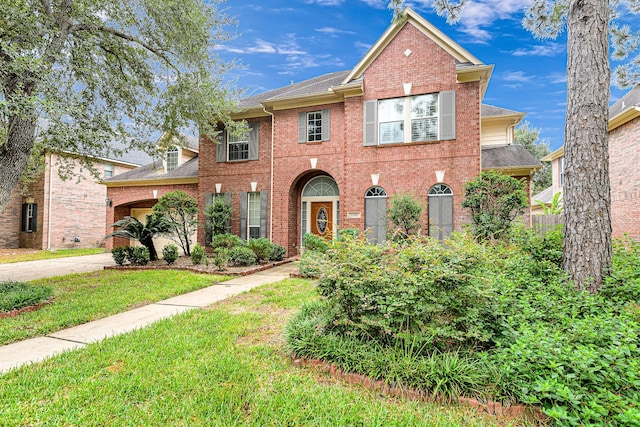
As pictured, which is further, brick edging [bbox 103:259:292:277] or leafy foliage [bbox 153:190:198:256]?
leafy foliage [bbox 153:190:198:256]

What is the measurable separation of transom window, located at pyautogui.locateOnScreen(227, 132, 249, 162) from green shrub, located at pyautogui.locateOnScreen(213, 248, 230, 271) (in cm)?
478

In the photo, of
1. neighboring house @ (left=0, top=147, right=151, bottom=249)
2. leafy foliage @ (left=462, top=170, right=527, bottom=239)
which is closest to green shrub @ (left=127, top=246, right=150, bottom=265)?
neighboring house @ (left=0, top=147, right=151, bottom=249)

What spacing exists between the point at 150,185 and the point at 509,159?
15162 mm

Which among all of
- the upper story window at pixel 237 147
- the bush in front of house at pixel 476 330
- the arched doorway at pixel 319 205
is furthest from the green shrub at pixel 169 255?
the bush in front of house at pixel 476 330

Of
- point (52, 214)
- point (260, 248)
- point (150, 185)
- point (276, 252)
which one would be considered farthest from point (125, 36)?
point (52, 214)

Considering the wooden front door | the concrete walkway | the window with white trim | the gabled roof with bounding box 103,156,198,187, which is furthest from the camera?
the gabled roof with bounding box 103,156,198,187

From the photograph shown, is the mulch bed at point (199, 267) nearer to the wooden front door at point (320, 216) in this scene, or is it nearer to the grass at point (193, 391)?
the wooden front door at point (320, 216)

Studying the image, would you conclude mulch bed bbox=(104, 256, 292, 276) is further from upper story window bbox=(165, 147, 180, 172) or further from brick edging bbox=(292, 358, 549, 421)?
upper story window bbox=(165, 147, 180, 172)

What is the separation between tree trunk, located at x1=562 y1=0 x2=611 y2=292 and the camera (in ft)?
12.8

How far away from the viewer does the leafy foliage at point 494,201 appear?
29.1 ft

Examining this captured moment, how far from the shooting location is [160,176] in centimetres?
1510

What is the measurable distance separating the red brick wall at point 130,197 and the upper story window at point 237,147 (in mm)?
2307

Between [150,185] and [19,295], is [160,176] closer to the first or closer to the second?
[150,185]

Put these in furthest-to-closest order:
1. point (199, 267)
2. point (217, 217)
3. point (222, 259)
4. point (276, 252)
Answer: point (217, 217)
point (276, 252)
point (199, 267)
point (222, 259)
